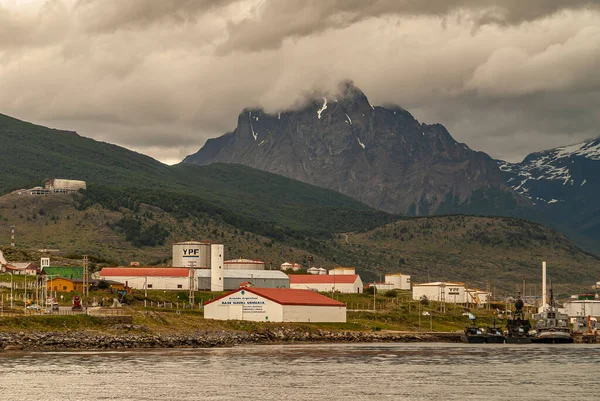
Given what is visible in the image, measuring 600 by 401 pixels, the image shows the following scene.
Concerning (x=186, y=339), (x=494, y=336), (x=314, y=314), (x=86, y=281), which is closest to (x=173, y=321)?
(x=186, y=339)

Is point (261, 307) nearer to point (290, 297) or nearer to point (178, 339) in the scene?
point (290, 297)

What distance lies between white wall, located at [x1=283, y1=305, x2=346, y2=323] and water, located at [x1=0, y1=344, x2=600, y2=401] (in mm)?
25037

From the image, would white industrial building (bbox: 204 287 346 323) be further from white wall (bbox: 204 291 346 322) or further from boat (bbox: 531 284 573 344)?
boat (bbox: 531 284 573 344)

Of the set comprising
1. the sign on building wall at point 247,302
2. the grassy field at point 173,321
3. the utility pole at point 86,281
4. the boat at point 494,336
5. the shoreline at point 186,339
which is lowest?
the boat at point 494,336

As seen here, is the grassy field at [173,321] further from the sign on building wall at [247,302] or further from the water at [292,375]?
the water at [292,375]

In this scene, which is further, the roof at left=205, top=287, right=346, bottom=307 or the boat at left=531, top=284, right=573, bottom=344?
the boat at left=531, top=284, right=573, bottom=344

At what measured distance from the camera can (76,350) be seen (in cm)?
12419

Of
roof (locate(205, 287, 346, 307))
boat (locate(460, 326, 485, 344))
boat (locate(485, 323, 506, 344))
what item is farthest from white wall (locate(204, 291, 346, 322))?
boat (locate(485, 323, 506, 344))

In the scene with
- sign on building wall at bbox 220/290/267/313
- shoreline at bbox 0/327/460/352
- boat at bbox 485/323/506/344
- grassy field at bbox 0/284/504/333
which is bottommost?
boat at bbox 485/323/506/344

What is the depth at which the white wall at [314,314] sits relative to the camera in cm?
16188

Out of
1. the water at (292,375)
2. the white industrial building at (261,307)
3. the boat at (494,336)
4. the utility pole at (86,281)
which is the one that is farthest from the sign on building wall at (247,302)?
the boat at (494,336)

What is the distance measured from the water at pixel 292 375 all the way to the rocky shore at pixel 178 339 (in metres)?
5.25

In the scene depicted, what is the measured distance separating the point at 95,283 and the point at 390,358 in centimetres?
7684

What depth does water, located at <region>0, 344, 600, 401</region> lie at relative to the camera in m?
86.5
